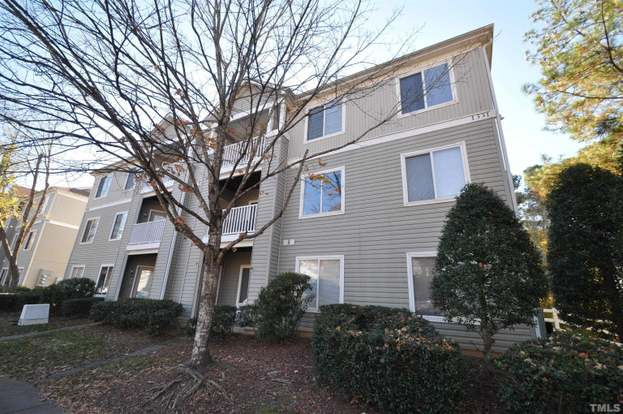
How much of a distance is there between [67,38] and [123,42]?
2.19 feet

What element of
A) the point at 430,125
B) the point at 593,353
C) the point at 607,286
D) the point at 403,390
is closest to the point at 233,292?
the point at 403,390

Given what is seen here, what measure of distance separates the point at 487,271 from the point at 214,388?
4917 mm

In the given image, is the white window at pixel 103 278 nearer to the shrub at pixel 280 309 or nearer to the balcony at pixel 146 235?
the balcony at pixel 146 235

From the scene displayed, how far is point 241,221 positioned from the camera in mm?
10508

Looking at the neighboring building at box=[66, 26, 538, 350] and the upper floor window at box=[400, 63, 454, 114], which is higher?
the upper floor window at box=[400, 63, 454, 114]

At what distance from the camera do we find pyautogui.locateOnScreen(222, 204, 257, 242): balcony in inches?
404

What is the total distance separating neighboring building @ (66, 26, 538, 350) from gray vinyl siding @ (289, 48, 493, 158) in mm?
36

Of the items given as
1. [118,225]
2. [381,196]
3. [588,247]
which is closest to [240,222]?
[381,196]

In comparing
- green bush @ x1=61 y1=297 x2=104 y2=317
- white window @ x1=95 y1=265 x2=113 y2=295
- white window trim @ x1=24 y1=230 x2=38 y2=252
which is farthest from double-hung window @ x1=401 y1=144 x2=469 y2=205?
white window trim @ x1=24 y1=230 x2=38 y2=252

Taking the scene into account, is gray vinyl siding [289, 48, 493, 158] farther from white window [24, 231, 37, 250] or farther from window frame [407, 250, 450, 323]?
white window [24, 231, 37, 250]

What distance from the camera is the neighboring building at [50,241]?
2081 cm

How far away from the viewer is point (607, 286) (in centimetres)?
586

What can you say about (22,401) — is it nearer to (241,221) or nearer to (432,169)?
(241,221)

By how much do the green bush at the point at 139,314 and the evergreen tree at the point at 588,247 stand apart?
11.3m
